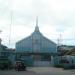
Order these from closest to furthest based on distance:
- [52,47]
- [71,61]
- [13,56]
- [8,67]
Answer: [8,67] → [71,61] → [13,56] → [52,47]

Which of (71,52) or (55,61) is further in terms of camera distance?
(71,52)

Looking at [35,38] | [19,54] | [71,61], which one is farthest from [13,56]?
[71,61]

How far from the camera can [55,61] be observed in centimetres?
6644

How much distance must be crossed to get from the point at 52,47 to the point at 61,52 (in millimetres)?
4231

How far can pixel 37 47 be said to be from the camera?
241 feet

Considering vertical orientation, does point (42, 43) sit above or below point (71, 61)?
above

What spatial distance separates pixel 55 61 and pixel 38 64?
3969 millimetres

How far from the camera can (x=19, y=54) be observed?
234 ft

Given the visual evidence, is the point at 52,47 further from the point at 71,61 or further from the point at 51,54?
the point at 71,61

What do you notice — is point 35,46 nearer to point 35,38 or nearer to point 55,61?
point 35,38

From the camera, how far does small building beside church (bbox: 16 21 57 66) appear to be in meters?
71.4

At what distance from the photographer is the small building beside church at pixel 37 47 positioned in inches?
2810

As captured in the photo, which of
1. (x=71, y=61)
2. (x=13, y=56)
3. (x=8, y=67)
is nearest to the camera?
(x=8, y=67)

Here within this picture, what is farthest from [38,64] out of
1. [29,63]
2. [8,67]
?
[8,67]
